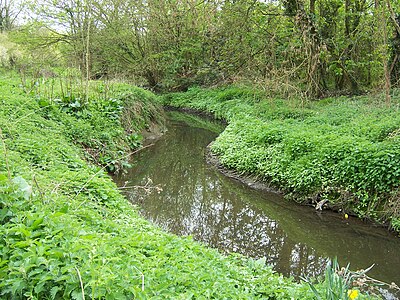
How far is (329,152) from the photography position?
6.80 metres

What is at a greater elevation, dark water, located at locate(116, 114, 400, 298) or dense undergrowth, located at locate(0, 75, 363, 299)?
dense undergrowth, located at locate(0, 75, 363, 299)

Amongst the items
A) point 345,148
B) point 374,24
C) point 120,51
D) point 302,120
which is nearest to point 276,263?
point 345,148

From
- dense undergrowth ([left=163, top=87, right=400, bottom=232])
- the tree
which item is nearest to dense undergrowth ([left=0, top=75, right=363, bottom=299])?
dense undergrowth ([left=163, top=87, right=400, bottom=232])

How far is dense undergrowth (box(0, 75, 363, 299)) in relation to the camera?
2.02 m

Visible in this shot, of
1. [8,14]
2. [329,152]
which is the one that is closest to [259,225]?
[329,152]

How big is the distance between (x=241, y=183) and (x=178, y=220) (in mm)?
2235

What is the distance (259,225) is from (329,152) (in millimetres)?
2006

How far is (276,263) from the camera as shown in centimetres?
487

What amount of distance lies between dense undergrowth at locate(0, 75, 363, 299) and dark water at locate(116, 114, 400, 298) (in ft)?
2.38

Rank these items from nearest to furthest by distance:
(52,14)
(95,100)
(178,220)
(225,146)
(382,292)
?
(382,292)
(178,220)
(95,100)
(225,146)
(52,14)

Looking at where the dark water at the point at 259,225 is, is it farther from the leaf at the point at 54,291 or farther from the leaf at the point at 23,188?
the leaf at the point at 54,291

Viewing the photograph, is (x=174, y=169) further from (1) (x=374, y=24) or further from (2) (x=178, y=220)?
(1) (x=374, y=24)

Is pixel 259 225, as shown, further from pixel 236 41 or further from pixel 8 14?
pixel 8 14

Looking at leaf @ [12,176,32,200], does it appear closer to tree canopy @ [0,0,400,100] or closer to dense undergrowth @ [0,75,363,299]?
dense undergrowth @ [0,75,363,299]
